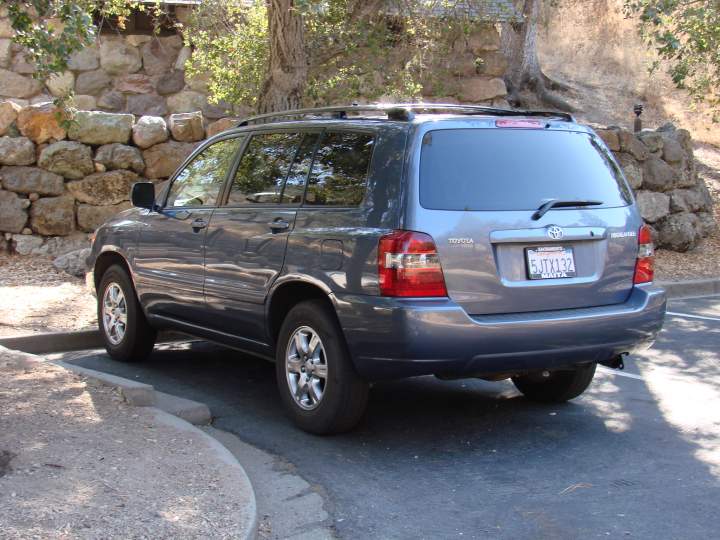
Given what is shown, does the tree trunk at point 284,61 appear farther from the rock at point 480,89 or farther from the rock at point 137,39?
the rock at point 480,89

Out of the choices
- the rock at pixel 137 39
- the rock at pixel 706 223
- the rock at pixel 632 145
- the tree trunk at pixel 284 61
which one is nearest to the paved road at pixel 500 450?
the tree trunk at pixel 284 61

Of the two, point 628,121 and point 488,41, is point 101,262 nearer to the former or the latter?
point 488,41

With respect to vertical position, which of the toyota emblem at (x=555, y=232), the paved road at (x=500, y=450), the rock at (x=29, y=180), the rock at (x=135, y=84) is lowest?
the paved road at (x=500, y=450)

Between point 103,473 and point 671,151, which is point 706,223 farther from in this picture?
point 103,473

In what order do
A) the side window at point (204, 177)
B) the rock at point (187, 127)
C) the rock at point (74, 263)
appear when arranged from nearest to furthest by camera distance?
A: the side window at point (204, 177)
the rock at point (74, 263)
the rock at point (187, 127)

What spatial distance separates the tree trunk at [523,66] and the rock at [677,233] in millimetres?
6482

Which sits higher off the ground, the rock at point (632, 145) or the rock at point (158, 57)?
the rock at point (158, 57)

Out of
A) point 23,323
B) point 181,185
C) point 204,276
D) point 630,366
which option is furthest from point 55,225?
point 630,366

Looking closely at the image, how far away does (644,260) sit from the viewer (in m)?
5.91

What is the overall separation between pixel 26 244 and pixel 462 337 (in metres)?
7.95

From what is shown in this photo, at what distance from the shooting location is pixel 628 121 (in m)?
22.2

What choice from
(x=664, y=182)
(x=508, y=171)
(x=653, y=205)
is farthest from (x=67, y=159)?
(x=664, y=182)

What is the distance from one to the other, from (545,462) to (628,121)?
1806 cm

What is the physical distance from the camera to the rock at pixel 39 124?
11.6 metres
